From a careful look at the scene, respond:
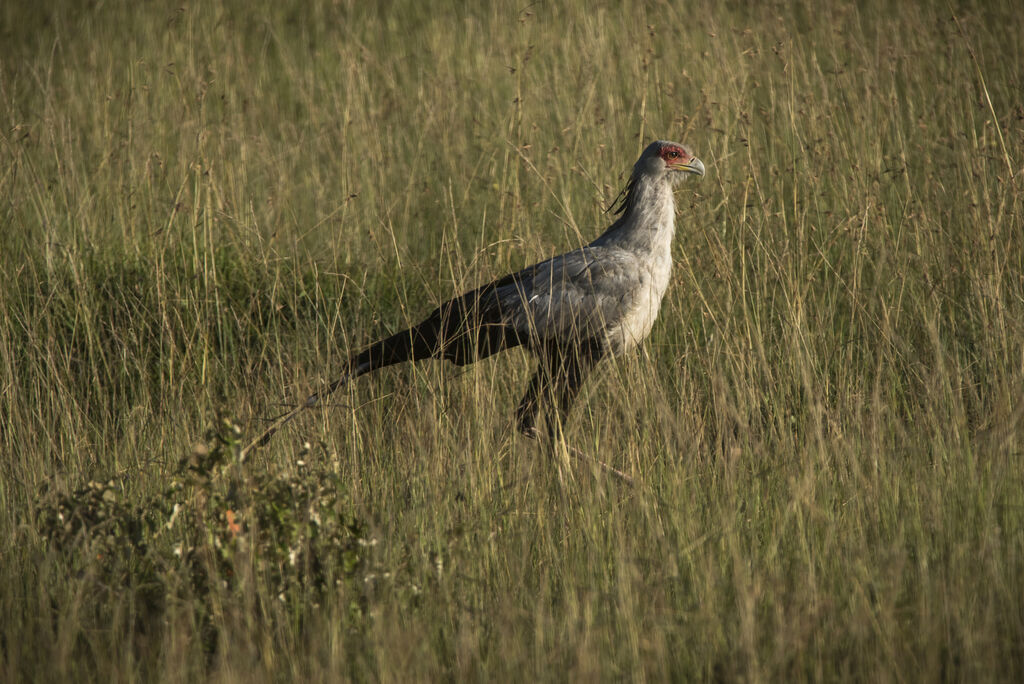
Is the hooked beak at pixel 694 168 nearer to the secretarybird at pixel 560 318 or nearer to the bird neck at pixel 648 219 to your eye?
the bird neck at pixel 648 219

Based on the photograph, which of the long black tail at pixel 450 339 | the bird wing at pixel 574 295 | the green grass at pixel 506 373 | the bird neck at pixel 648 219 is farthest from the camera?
the bird neck at pixel 648 219

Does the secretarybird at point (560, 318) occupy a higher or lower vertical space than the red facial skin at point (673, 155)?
lower

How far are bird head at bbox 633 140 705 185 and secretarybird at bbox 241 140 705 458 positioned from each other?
267 millimetres

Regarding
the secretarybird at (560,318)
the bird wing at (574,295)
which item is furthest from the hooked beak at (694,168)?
the bird wing at (574,295)

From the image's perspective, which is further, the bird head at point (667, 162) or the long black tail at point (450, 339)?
Answer: the bird head at point (667, 162)

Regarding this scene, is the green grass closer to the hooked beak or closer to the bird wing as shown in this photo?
the bird wing

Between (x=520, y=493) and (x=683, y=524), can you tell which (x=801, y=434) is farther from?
(x=520, y=493)

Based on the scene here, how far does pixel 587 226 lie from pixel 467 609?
3.17 meters

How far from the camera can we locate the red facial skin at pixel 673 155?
4.27 metres

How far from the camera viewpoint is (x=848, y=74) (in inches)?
219

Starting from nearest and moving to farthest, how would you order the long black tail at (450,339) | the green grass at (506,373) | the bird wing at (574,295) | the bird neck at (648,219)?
the green grass at (506,373) < the long black tail at (450,339) < the bird wing at (574,295) < the bird neck at (648,219)

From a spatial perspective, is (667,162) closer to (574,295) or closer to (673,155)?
(673,155)

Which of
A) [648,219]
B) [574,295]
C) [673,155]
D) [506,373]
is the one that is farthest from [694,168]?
[506,373]

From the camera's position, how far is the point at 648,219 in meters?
4.22
